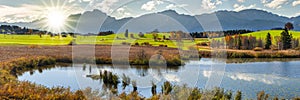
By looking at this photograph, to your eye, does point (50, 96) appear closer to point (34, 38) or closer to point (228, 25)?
point (34, 38)

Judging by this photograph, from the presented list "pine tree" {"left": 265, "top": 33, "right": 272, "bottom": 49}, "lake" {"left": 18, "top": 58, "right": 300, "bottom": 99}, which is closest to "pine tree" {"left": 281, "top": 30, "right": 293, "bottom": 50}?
"pine tree" {"left": 265, "top": 33, "right": 272, "bottom": 49}

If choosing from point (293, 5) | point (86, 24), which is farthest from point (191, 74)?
point (293, 5)

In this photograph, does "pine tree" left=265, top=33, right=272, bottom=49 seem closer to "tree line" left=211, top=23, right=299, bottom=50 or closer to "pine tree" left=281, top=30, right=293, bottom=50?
"tree line" left=211, top=23, right=299, bottom=50

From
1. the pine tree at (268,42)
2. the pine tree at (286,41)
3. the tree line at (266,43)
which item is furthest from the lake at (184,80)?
the pine tree at (268,42)

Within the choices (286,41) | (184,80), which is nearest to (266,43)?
(286,41)

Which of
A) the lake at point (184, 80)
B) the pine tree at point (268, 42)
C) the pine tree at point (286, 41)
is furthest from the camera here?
the pine tree at point (268, 42)

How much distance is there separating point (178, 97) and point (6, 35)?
24778 millimetres

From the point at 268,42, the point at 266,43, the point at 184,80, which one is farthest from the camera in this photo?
the point at 268,42

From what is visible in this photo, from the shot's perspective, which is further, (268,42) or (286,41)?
(268,42)

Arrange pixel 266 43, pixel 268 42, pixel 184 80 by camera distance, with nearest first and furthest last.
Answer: pixel 184 80 < pixel 266 43 < pixel 268 42

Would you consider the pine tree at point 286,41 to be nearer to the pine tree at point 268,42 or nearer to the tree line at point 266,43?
the tree line at point 266,43

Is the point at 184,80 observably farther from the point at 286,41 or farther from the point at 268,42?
the point at 286,41

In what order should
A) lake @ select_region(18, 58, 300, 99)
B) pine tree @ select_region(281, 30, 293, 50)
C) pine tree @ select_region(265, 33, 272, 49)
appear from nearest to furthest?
1. lake @ select_region(18, 58, 300, 99)
2. pine tree @ select_region(281, 30, 293, 50)
3. pine tree @ select_region(265, 33, 272, 49)

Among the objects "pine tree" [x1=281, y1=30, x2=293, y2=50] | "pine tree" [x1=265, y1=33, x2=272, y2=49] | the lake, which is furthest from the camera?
"pine tree" [x1=265, y1=33, x2=272, y2=49]
